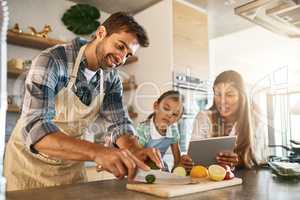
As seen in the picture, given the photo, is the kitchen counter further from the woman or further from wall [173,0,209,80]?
wall [173,0,209,80]

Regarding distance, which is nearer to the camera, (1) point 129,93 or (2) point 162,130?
(2) point 162,130

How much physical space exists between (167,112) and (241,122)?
0.48 m

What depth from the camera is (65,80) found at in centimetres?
88

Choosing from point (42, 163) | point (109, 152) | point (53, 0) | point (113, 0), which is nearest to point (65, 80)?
point (42, 163)

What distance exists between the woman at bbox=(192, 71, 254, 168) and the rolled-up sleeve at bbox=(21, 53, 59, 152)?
2.08ft

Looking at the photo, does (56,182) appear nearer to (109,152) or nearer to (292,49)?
(109,152)

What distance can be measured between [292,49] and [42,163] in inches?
42.1

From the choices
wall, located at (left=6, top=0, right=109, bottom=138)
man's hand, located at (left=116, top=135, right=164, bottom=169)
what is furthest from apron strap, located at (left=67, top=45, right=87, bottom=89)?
wall, located at (left=6, top=0, right=109, bottom=138)

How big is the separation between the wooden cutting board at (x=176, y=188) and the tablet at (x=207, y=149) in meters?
0.22

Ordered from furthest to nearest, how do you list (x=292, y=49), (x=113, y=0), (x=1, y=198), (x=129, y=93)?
(x=129, y=93) → (x=113, y=0) → (x=292, y=49) → (x=1, y=198)

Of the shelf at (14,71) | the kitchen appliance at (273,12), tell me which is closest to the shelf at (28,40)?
the shelf at (14,71)

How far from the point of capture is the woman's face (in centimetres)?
108

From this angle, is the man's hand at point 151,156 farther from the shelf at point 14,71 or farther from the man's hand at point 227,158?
the shelf at point 14,71

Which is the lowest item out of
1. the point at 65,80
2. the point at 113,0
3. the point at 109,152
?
the point at 109,152
